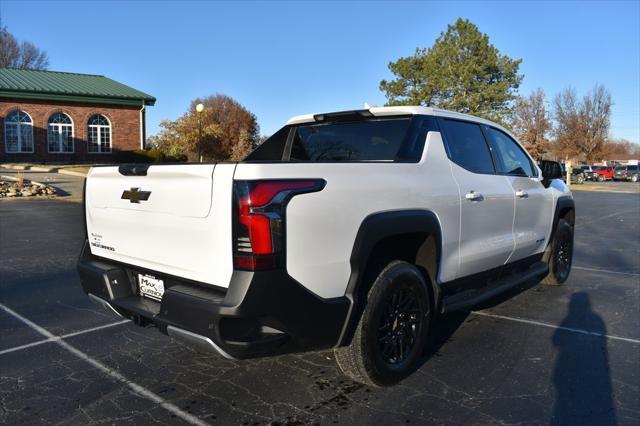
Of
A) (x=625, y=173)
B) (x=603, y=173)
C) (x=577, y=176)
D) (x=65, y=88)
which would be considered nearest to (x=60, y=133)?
(x=65, y=88)

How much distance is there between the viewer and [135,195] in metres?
3.23

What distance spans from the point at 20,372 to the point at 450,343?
10.8 ft

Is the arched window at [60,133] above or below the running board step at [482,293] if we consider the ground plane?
above

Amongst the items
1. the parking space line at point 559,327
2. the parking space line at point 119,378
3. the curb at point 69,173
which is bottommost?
the parking space line at point 119,378

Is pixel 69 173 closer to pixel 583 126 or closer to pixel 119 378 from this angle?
pixel 119 378

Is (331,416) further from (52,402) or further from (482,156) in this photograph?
(482,156)

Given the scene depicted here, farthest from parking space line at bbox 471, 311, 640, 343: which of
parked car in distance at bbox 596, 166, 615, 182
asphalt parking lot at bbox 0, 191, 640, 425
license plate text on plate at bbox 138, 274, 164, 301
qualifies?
parked car in distance at bbox 596, 166, 615, 182

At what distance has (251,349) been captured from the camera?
2680 millimetres

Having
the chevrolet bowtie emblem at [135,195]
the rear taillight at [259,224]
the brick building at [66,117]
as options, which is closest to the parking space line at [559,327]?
the rear taillight at [259,224]

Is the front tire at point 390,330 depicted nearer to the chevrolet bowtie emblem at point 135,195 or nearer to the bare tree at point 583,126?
the chevrolet bowtie emblem at point 135,195

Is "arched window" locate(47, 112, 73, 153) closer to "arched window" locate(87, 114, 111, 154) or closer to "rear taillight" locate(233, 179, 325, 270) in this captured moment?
"arched window" locate(87, 114, 111, 154)

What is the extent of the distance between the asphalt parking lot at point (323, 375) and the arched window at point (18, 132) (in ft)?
105

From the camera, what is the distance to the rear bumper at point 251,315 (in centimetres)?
259

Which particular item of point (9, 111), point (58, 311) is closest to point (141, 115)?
point (9, 111)
